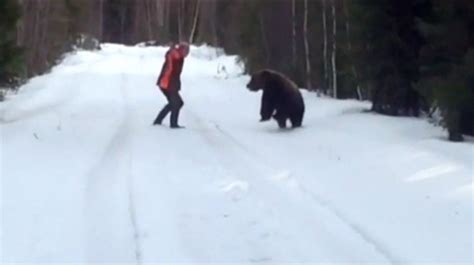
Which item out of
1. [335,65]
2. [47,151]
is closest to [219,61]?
[335,65]

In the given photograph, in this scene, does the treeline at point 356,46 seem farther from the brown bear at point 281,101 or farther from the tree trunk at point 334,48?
the brown bear at point 281,101

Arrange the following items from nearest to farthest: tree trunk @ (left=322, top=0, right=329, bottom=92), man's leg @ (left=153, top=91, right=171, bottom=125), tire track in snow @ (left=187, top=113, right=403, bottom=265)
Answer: tire track in snow @ (left=187, top=113, right=403, bottom=265)
man's leg @ (left=153, top=91, right=171, bottom=125)
tree trunk @ (left=322, top=0, right=329, bottom=92)

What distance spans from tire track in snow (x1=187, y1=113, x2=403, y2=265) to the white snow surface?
17 millimetres

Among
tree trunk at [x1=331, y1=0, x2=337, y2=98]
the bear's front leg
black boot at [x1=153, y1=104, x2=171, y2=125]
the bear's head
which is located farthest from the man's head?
tree trunk at [x1=331, y1=0, x2=337, y2=98]

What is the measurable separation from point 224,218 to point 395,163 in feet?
15.2

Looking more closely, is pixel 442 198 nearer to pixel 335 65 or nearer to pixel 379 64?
pixel 379 64

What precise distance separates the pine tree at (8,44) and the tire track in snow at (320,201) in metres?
4.96

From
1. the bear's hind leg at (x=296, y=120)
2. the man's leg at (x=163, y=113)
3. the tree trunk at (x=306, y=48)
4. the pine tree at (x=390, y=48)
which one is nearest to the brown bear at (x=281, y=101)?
the bear's hind leg at (x=296, y=120)

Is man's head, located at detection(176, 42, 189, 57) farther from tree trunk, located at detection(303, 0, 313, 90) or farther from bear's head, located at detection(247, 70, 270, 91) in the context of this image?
tree trunk, located at detection(303, 0, 313, 90)

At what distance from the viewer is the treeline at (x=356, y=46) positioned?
20.2 m

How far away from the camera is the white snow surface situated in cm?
985

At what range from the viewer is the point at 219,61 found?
57.3 m

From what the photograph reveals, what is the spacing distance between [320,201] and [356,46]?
1228 cm

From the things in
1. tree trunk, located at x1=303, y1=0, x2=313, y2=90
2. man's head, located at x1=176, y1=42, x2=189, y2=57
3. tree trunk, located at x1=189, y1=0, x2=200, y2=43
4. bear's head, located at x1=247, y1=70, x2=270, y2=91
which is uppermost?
man's head, located at x1=176, y1=42, x2=189, y2=57
